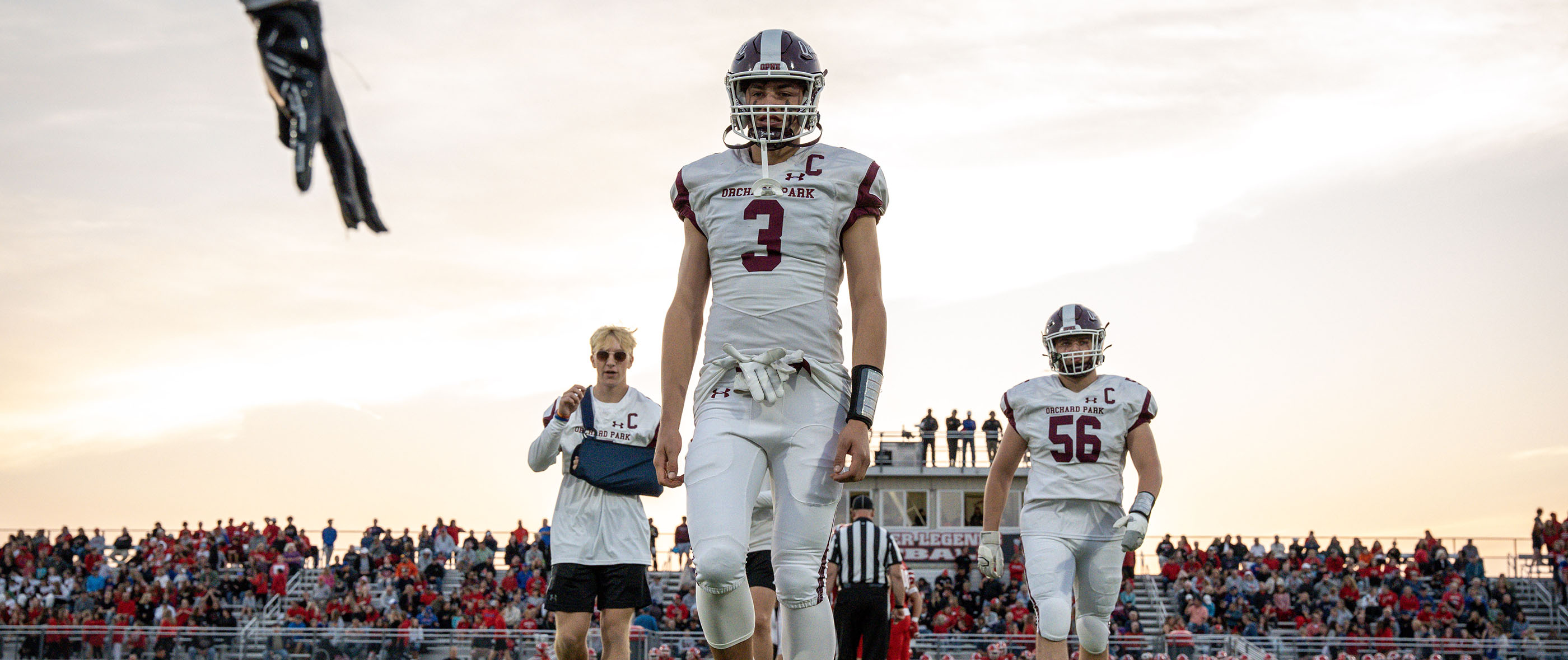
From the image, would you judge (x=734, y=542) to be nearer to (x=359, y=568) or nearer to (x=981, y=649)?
(x=981, y=649)

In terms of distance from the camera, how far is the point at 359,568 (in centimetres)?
3153

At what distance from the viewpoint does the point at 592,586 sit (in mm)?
9398

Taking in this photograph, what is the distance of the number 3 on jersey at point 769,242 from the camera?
5852 mm

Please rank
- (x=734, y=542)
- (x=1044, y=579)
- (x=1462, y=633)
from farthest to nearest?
(x=1462, y=633), (x=1044, y=579), (x=734, y=542)

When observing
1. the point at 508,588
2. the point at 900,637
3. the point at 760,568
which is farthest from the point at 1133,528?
the point at 508,588

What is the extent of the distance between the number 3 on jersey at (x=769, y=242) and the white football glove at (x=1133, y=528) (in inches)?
153

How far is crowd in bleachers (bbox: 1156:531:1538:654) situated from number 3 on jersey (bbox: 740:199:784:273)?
22.7 metres

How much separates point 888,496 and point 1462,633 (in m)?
21.3

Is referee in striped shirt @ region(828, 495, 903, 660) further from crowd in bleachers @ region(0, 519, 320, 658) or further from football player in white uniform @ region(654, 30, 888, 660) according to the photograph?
crowd in bleachers @ region(0, 519, 320, 658)

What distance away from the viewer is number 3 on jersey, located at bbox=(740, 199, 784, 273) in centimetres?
585

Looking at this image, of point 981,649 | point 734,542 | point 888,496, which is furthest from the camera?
point 888,496

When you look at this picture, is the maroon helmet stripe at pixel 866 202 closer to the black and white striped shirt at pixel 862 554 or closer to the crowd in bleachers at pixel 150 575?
the black and white striped shirt at pixel 862 554

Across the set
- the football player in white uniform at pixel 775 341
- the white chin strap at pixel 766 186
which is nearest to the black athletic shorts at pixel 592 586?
the football player in white uniform at pixel 775 341

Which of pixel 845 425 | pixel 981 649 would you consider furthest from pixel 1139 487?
pixel 981 649
